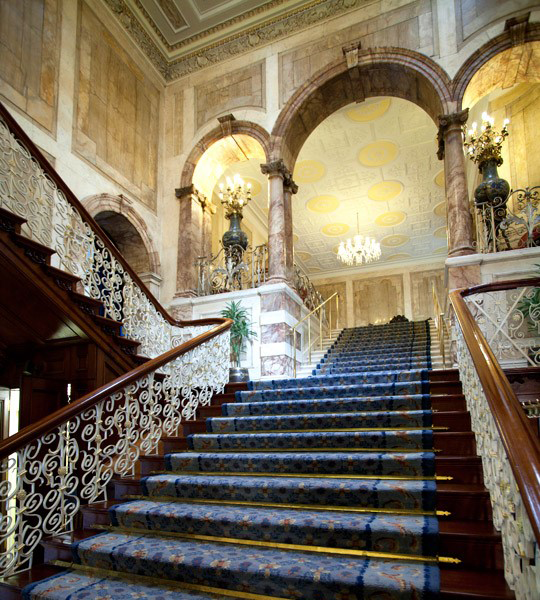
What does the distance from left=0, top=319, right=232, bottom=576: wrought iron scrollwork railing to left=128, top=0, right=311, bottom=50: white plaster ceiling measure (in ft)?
22.7

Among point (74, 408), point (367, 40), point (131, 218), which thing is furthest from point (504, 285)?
point (131, 218)

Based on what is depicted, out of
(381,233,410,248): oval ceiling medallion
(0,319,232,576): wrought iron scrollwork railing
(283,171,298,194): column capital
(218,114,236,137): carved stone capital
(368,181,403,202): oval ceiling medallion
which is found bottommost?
(0,319,232,576): wrought iron scrollwork railing

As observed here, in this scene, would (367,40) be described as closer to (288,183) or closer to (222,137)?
(288,183)

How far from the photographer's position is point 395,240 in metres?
15.5

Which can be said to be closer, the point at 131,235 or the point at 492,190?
the point at 492,190

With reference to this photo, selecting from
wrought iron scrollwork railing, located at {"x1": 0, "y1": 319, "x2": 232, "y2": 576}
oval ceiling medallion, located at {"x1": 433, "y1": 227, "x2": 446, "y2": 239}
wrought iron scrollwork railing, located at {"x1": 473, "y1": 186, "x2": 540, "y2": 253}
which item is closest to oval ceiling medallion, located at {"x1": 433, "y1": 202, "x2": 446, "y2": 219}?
oval ceiling medallion, located at {"x1": 433, "y1": 227, "x2": 446, "y2": 239}

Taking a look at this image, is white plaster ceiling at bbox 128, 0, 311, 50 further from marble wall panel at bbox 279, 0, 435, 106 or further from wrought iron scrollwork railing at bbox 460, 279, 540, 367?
wrought iron scrollwork railing at bbox 460, 279, 540, 367

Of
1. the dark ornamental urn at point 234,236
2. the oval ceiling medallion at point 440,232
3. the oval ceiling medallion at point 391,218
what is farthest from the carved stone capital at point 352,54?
the oval ceiling medallion at point 440,232

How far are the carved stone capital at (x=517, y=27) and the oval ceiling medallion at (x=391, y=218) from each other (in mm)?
6876

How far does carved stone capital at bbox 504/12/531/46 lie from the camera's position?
6965mm

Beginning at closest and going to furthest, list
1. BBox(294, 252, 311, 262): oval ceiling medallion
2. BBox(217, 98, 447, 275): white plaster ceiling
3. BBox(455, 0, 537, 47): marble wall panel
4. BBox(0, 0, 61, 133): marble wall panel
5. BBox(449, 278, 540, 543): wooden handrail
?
BBox(449, 278, 540, 543): wooden handrail < BBox(0, 0, 61, 133): marble wall panel < BBox(455, 0, 537, 47): marble wall panel < BBox(217, 98, 447, 275): white plaster ceiling < BBox(294, 252, 311, 262): oval ceiling medallion

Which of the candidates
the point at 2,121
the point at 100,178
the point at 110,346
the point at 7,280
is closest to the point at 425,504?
the point at 110,346

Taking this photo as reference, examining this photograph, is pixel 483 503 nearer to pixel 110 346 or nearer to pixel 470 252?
pixel 110 346

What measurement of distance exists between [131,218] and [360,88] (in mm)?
4935
